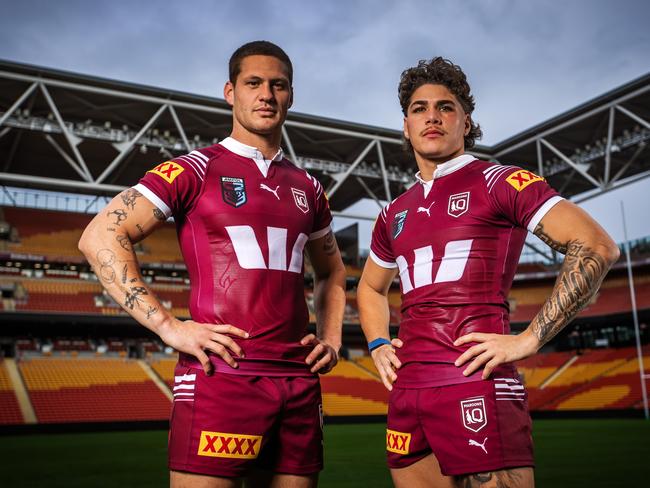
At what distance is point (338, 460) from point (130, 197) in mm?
9987

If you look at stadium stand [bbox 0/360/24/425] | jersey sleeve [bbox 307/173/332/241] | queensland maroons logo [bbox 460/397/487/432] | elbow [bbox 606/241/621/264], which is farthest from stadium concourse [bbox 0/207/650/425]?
elbow [bbox 606/241/621/264]

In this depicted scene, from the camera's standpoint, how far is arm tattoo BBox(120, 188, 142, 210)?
2840 millimetres

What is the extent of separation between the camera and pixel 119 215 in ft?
9.20

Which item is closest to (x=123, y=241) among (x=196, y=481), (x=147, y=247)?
(x=196, y=481)

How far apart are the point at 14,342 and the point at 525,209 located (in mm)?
28893

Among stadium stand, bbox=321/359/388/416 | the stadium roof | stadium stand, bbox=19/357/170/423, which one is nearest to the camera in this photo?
stadium stand, bbox=19/357/170/423

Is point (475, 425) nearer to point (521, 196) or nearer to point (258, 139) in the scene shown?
point (521, 196)

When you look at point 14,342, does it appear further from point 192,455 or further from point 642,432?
point 192,455

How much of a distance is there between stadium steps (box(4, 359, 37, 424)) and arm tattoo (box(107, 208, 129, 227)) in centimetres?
2056

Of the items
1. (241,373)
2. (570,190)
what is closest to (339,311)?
(241,373)

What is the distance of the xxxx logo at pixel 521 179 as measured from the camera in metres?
2.92

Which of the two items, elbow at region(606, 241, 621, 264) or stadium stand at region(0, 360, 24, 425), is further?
stadium stand at region(0, 360, 24, 425)

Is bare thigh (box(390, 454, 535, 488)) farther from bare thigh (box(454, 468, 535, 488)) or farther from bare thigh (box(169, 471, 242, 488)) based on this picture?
bare thigh (box(169, 471, 242, 488))

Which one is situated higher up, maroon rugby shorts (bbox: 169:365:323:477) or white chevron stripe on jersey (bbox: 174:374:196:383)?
white chevron stripe on jersey (bbox: 174:374:196:383)
